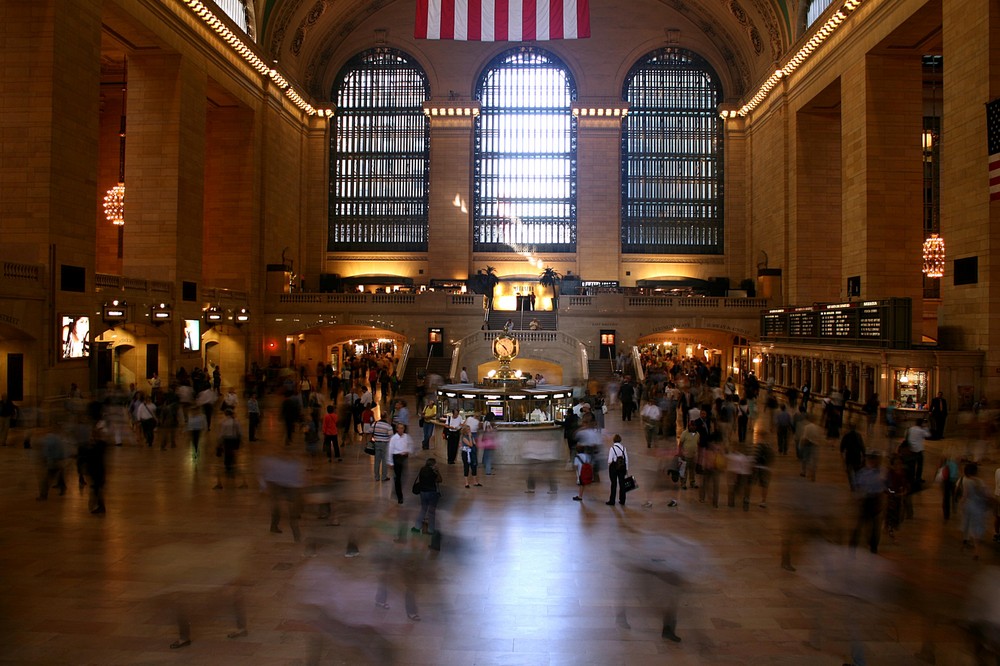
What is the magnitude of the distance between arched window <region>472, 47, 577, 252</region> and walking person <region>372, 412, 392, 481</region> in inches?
1177

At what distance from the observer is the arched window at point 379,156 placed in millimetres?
41219

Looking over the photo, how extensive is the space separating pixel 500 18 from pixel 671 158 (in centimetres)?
2422

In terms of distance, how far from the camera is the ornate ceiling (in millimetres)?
36469

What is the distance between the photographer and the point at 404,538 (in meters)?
7.76

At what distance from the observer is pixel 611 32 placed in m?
40.4

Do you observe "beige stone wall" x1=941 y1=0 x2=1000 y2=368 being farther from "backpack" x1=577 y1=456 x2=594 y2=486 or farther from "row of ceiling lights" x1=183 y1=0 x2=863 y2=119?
"backpack" x1=577 y1=456 x2=594 y2=486

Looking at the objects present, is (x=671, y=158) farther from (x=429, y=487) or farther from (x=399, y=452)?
(x=429, y=487)

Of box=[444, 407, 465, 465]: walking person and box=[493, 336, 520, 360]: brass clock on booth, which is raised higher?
box=[493, 336, 520, 360]: brass clock on booth

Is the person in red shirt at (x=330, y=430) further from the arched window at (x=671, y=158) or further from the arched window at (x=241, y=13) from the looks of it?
the arched window at (x=671, y=158)

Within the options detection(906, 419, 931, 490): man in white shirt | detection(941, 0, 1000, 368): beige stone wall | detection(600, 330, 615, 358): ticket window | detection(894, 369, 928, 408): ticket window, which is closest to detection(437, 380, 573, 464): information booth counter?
detection(906, 419, 931, 490): man in white shirt

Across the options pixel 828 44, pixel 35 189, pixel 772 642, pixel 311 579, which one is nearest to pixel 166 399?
pixel 35 189

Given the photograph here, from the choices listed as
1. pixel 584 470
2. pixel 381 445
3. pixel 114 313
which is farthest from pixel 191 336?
pixel 584 470

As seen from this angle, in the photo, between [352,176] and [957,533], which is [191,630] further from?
[352,176]

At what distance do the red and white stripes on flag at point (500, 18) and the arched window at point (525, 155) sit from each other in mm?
22103
